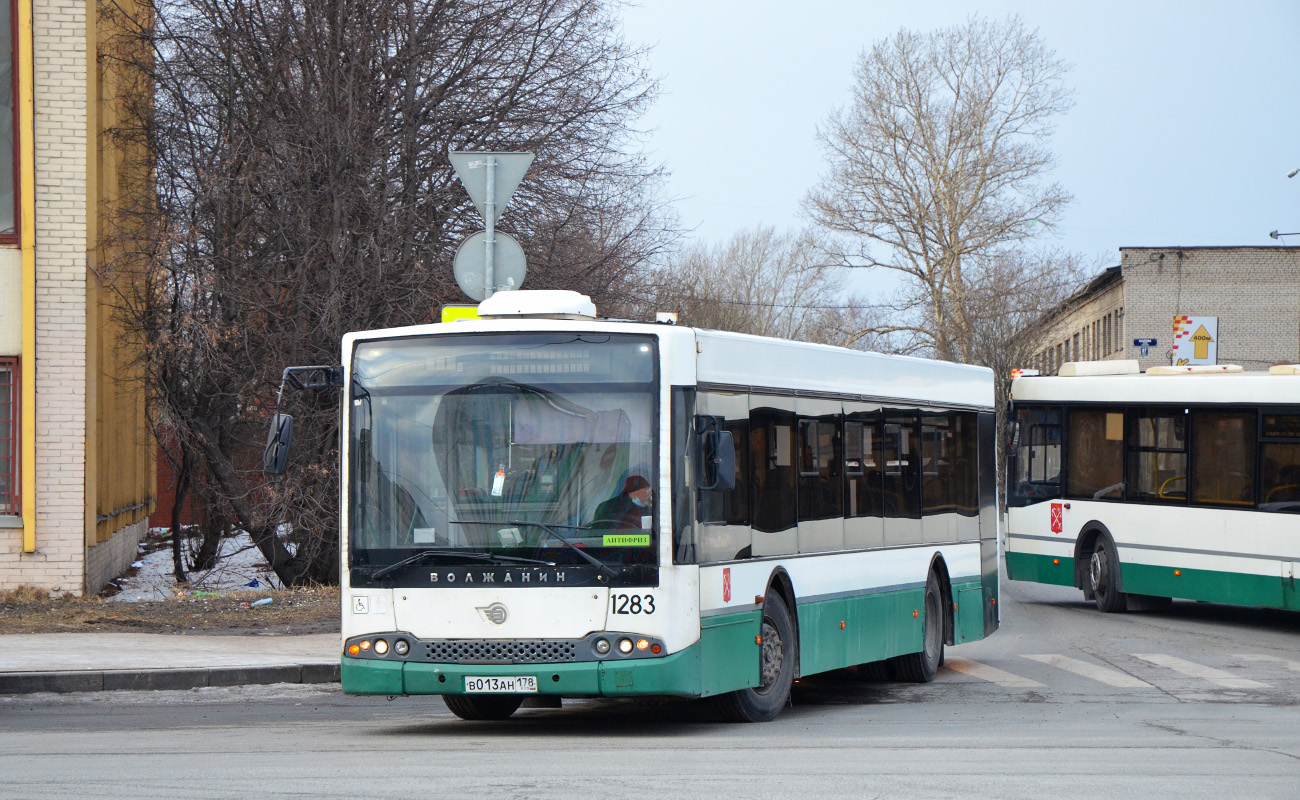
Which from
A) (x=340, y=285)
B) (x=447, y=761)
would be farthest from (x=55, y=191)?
(x=447, y=761)

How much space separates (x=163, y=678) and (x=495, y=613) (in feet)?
15.0

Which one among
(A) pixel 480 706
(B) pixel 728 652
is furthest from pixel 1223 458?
(A) pixel 480 706

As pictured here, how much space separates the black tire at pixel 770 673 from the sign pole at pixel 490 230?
389 centimetres

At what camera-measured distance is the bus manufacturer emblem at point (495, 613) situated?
30.9 feet

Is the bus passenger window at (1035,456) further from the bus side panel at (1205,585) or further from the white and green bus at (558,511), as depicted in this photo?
the white and green bus at (558,511)

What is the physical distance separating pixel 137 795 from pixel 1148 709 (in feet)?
24.1

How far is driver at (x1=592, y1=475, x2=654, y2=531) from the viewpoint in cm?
945

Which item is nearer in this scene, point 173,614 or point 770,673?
point 770,673

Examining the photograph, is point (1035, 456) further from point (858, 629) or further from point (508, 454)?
point (508, 454)

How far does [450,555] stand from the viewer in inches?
376

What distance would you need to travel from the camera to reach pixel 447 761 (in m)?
8.42

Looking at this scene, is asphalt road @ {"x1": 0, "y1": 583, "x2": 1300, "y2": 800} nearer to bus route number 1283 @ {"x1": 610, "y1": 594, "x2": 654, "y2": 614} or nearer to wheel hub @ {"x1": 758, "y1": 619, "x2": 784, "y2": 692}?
wheel hub @ {"x1": 758, "y1": 619, "x2": 784, "y2": 692}

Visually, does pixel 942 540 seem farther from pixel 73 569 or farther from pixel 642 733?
pixel 73 569

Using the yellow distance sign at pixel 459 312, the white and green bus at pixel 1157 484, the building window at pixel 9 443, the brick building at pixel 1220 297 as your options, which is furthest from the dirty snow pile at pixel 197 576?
the brick building at pixel 1220 297
